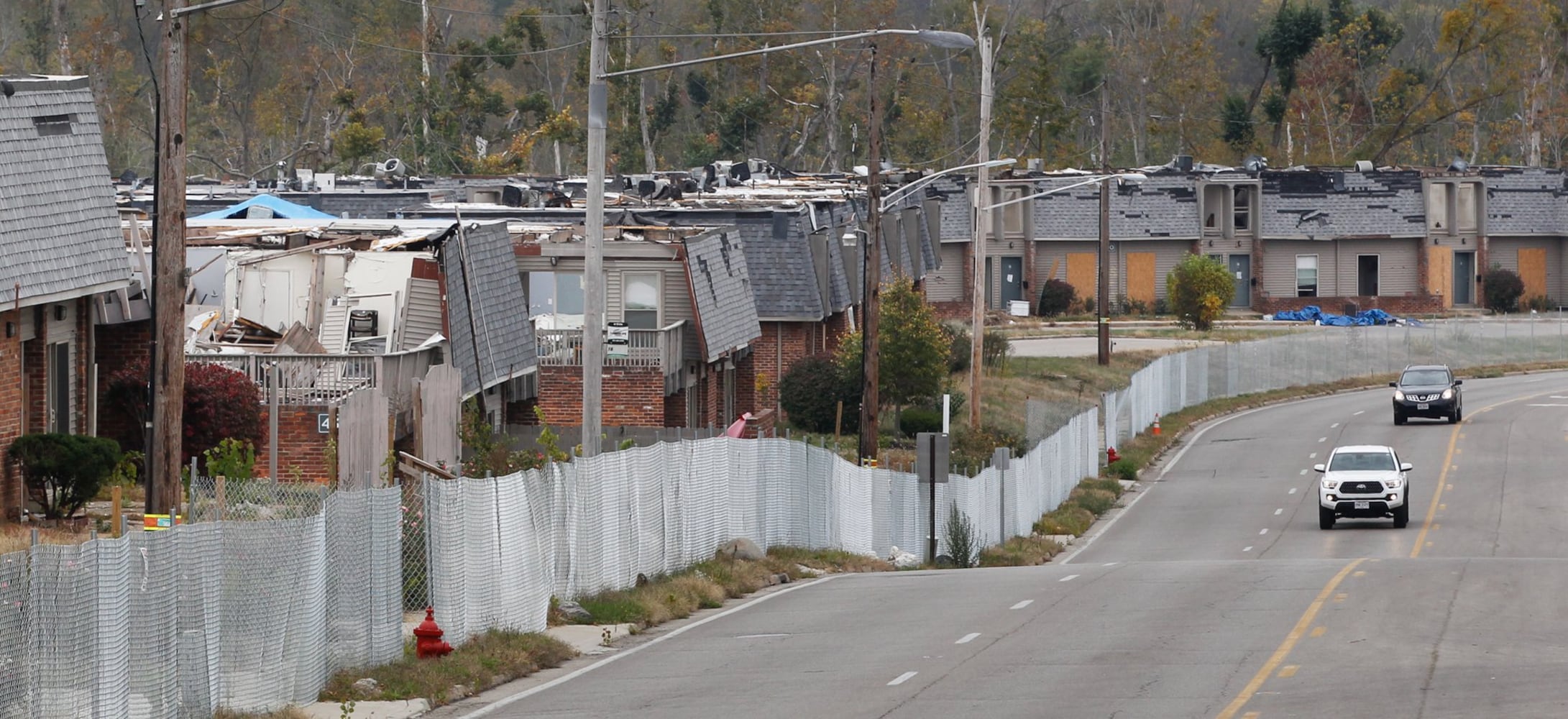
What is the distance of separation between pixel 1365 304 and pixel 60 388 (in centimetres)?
7573

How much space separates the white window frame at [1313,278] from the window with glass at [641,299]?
2202 inches

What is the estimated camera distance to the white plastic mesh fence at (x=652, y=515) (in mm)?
19109


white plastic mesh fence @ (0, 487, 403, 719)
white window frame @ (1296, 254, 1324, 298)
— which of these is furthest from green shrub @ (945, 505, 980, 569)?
white window frame @ (1296, 254, 1324, 298)

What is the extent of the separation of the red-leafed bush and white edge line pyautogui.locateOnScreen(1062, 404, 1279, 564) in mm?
14716

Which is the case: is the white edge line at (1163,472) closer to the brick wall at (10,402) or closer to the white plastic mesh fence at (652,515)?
the white plastic mesh fence at (652,515)

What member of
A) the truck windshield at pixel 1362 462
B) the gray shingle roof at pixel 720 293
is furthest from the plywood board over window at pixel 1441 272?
the truck windshield at pixel 1362 462

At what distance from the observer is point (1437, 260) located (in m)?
93.9

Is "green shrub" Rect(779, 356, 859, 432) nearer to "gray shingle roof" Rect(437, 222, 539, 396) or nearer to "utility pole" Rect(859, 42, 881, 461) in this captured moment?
"gray shingle roof" Rect(437, 222, 539, 396)

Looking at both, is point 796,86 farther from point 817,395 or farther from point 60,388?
point 60,388

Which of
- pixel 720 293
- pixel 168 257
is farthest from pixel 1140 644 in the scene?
pixel 720 293

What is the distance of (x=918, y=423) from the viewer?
162ft

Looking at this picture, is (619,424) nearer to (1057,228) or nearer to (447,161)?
(1057,228)

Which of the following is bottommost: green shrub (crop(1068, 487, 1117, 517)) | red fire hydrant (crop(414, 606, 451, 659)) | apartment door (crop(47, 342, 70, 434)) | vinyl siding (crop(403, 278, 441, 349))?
green shrub (crop(1068, 487, 1117, 517))

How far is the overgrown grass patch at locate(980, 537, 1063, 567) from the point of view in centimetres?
3581
